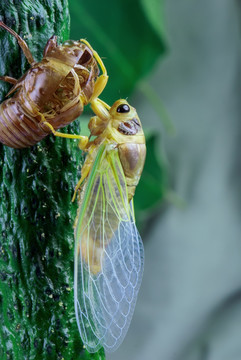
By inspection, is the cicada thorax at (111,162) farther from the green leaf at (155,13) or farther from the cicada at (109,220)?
the green leaf at (155,13)

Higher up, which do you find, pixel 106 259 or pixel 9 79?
pixel 9 79

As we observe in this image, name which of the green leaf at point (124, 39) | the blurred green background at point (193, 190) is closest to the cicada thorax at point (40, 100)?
the green leaf at point (124, 39)

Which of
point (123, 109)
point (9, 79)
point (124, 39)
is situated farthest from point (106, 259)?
point (124, 39)

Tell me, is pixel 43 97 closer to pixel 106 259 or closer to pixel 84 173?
pixel 84 173

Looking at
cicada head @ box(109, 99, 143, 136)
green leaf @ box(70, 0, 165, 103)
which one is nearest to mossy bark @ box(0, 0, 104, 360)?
cicada head @ box(109, 99, 143, 136)

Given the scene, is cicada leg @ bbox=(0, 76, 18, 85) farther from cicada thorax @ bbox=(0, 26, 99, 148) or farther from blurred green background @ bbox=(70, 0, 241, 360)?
blurred green background @ bbox=(70, 0, 241, 360)
